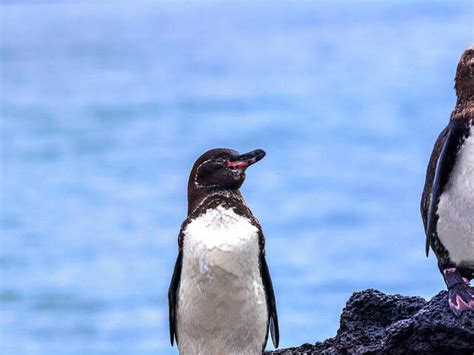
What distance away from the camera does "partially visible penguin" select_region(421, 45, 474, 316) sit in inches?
179

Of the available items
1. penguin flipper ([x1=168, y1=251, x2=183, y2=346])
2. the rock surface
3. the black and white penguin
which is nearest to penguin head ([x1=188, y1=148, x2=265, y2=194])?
the black and white penguin

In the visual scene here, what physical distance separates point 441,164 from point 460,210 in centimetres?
16

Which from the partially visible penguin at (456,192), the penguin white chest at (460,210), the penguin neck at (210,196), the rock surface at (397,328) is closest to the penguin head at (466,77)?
the partially visible penguin at (456,192)

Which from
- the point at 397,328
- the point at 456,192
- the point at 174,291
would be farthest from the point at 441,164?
the point at 174,291

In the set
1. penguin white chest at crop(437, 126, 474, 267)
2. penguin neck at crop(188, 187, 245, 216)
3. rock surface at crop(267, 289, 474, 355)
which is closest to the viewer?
rock surface at crop(267, 289, 474, 355)

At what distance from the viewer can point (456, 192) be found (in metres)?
4.57

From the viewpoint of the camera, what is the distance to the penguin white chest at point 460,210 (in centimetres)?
454

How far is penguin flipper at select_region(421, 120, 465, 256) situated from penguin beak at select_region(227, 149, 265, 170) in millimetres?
556

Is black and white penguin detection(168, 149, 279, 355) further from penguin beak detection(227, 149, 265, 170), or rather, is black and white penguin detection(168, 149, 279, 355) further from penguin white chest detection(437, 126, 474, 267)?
penguin white chest detection(437, 126, 474, 267)

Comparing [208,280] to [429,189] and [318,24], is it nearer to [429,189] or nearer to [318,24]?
[429,189]

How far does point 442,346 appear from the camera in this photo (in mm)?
4277

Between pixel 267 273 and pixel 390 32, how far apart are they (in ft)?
130

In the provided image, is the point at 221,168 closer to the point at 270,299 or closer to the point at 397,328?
the point at 270,299

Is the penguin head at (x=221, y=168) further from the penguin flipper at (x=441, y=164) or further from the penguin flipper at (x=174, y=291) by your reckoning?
the penguin flipper at (x=441, y=164)
